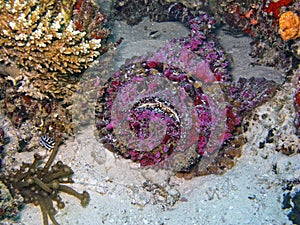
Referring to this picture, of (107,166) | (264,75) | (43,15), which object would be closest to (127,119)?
(107,166)

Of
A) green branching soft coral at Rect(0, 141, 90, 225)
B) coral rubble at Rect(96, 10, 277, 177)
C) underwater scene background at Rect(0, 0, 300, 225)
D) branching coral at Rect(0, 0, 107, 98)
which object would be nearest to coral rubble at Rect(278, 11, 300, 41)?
underwater scene background at Rect(0, 0, 300, 225)

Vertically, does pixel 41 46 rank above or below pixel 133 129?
above

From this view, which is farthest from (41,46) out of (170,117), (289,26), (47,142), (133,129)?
(289,26)

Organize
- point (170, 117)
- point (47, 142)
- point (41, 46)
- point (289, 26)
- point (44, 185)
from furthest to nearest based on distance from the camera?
point (289, 26), point (170, 117), point (47, 142), point (41, 46), point (44, 185)

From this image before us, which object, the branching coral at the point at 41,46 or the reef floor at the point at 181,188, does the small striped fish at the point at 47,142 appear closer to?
the reef floor at the point at 181,188

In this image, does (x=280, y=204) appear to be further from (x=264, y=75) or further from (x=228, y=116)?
(x=264, y=75)

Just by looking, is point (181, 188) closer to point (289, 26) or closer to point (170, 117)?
point (170, 117)
